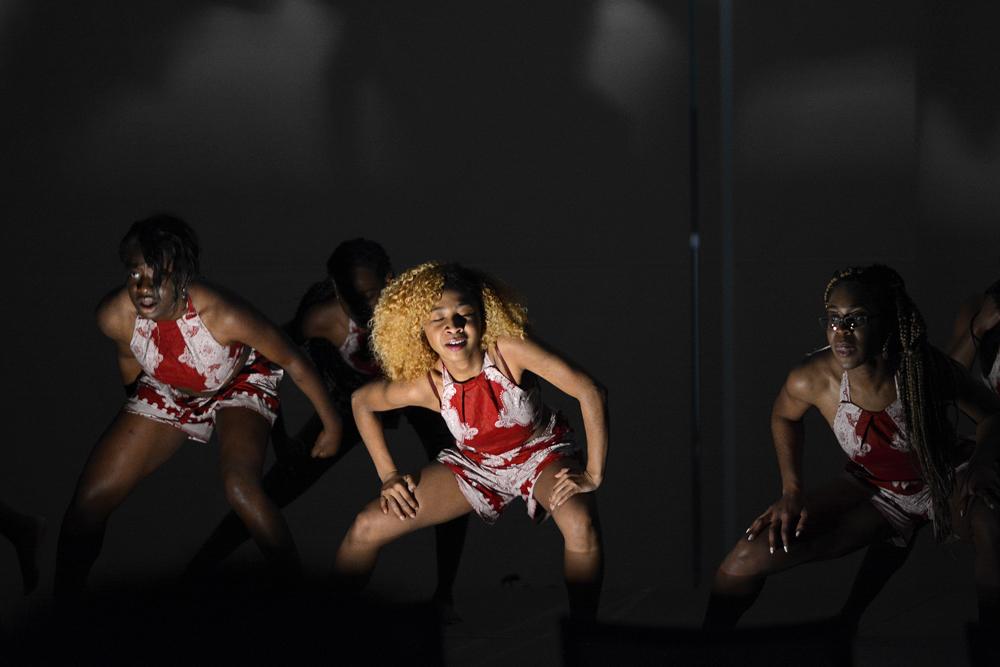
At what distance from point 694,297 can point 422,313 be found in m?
1.99

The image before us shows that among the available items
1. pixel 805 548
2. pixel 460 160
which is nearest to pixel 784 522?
pixel 805 548

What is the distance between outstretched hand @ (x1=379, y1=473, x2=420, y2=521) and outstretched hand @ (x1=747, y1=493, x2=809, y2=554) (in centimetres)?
100

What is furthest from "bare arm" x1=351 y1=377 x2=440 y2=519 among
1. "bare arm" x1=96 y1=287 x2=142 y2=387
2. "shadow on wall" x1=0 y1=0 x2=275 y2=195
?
"shadow on wall" x1=0 y1=0 x2=275 y2=195

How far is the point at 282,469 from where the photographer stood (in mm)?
4383

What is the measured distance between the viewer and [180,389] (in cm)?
396

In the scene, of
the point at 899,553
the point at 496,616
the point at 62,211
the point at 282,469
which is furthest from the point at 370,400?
the point at 62,211

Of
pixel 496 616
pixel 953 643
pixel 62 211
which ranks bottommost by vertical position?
pixel 496 616

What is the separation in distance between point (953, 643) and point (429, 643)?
1.42 metres

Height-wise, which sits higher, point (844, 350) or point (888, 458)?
point (844, 350)

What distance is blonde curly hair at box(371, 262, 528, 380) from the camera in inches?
139

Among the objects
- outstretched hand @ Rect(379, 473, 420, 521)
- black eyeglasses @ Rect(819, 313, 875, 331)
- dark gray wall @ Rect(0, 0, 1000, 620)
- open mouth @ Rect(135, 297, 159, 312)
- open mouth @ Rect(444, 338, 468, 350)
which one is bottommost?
outstretched hand @ Rect(379, 473, 420, 521)

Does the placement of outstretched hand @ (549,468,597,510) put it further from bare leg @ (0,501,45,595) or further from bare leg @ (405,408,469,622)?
bare leg @ (0,501,45,595)

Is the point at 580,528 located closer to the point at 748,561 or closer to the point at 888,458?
the point at 748,561

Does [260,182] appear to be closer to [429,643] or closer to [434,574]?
[434,574]
